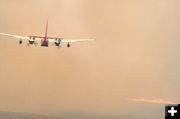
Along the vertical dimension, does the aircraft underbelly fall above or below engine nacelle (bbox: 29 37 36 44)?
below

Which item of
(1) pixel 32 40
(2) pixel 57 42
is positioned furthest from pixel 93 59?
(1) pixel 32 40

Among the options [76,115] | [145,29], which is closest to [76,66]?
[76,115]

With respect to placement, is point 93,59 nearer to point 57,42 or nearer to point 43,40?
point 57,42

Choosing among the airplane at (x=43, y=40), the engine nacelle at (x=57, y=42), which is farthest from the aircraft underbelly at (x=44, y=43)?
the engine nacelle at (x=57, y=42)

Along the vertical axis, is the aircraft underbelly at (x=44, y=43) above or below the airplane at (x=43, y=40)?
below

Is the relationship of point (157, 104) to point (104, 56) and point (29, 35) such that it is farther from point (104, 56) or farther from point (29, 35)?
point (29, 35)

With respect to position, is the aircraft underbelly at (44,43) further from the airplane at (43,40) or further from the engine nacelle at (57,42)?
the engine nacelle at (57,42)

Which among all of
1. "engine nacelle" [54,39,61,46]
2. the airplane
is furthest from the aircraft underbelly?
"engine nacelle" [54,39,61,46]

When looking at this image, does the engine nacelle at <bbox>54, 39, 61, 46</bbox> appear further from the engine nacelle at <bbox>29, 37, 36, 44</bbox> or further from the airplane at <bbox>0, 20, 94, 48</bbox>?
the engine nacelle at <bbox>29, 37, 36, 44</bbox>

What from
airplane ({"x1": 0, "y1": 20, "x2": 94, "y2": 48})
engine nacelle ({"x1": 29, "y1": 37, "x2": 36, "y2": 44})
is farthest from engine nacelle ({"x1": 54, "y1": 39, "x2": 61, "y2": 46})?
engine nacelle ({"x1": 29, "y1": 37, "x2": 36, "y2": 44})
